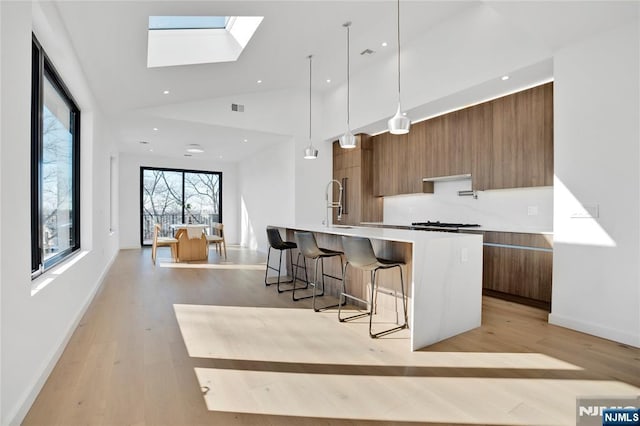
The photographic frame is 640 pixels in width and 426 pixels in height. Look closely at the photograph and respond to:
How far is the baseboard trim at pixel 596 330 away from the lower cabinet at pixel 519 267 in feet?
1.78

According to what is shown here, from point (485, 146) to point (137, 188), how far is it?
9.11 metres

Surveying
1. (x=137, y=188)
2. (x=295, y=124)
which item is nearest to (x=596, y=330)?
(x=295, y=124)

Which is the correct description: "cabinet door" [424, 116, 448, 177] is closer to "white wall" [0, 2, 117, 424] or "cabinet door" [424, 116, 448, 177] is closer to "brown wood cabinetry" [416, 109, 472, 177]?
"brown wood cabinetry" [416, 109, 472, 177]

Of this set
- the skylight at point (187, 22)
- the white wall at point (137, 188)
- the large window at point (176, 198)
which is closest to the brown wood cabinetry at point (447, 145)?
the skylight at point (187, 22)

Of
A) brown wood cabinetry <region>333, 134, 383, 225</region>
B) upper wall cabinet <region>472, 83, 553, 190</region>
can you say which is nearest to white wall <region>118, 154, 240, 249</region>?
brown wood cabinetry <region>333, 134, 383, 225</region>

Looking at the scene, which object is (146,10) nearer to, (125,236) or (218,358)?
(218,358)

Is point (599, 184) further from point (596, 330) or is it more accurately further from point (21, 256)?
point (21, 256)

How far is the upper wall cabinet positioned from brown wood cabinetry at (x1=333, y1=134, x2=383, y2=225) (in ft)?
7.49

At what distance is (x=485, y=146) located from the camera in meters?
4.62

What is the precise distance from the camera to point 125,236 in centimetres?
943

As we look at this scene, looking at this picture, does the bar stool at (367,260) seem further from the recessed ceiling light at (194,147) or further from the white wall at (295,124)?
the recessed ceiling light at (194,147)

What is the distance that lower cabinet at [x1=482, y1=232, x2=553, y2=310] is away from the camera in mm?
3832

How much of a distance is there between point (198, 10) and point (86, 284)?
3.22 meters

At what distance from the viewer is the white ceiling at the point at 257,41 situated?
9.30ft
